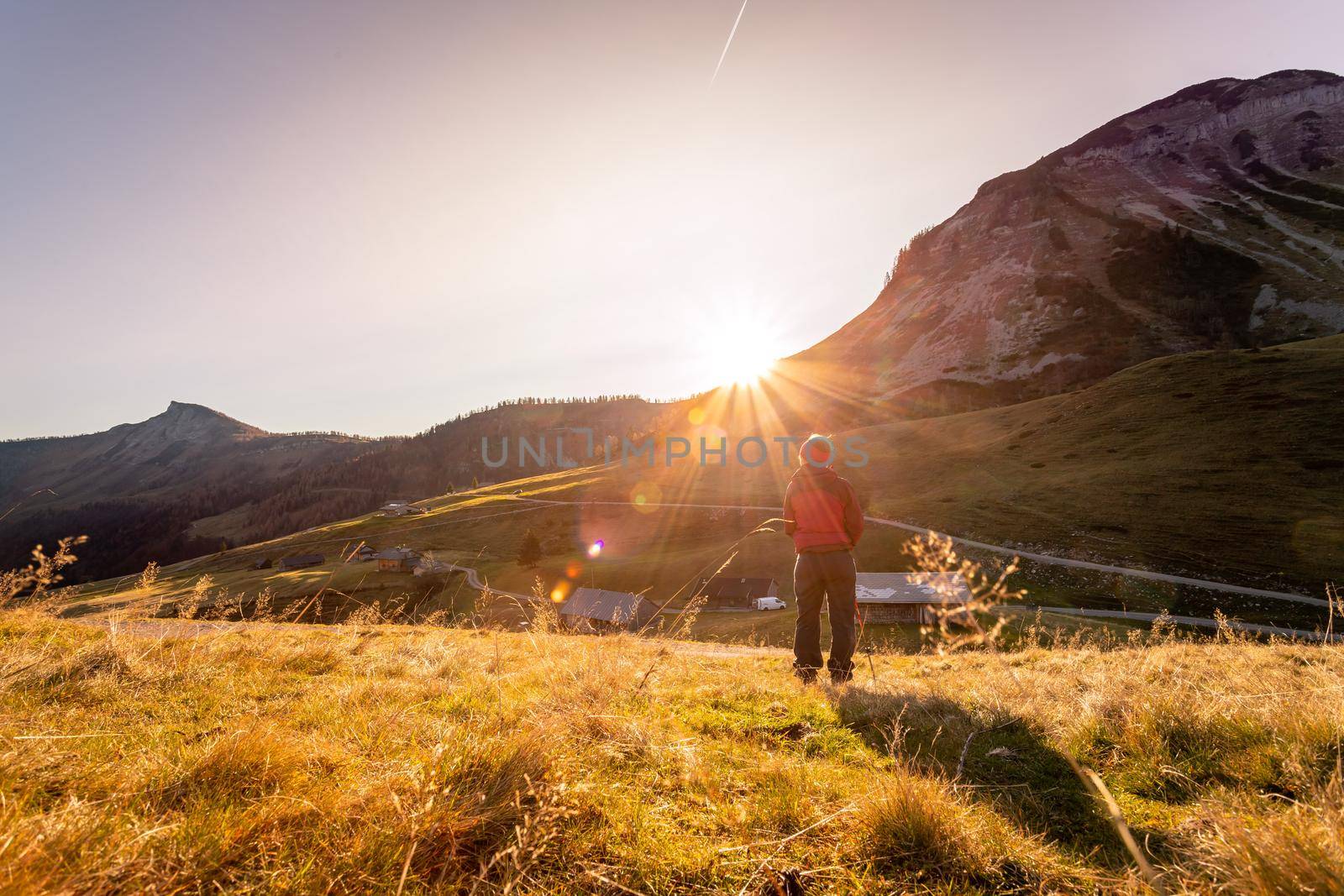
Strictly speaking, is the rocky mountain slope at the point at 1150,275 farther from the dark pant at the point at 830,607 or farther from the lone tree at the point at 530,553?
the dark pant at the point at 830,607

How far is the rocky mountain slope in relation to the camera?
133875 mm

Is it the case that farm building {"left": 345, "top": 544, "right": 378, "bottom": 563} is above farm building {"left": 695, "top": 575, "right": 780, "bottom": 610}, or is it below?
above

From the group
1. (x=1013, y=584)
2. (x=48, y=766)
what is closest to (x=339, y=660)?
(x=48, y=766)

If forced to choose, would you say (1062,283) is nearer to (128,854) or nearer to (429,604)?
(429,604)

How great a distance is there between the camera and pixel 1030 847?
2738 millimetres

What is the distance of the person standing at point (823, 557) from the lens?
846 centimetres

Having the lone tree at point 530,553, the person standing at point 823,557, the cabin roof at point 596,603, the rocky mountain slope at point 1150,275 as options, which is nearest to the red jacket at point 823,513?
the person standing at point 823,557

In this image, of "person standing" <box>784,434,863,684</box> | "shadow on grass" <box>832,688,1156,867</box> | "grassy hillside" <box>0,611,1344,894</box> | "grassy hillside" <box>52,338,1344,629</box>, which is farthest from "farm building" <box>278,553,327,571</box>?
"shadow on grass" <box>832,688,1156,867</box>

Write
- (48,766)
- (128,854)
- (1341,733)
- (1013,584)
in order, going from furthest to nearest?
(1013,584) → (1341,733) → (48,766) → (128,854)

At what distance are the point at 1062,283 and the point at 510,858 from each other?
205m

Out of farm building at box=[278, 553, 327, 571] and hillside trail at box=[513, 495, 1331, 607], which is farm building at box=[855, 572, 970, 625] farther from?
farm building at box=[278, 553, 327, 571]

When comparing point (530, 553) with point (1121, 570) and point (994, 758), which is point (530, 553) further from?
point (994, 758)

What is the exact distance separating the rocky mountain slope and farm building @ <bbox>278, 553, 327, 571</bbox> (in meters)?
137

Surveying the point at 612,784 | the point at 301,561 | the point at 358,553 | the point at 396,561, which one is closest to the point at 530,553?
the point at 396,561
